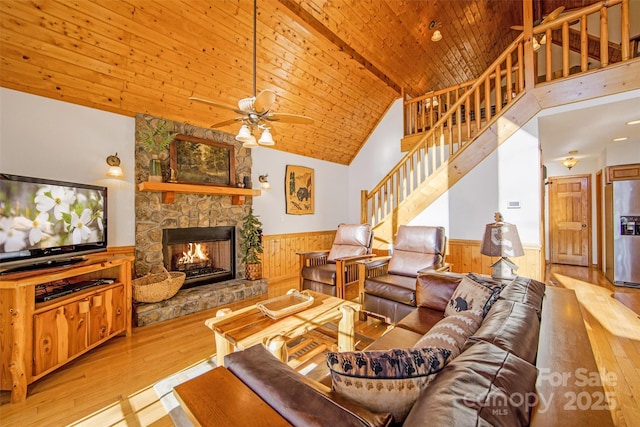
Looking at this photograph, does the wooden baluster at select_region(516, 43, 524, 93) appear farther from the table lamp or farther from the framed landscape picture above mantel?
the framed landscape picture above mantel

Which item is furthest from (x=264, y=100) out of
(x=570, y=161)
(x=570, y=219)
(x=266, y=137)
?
(x=570, y=219)

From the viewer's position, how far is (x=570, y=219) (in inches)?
226

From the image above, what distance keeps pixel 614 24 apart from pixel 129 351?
8540 millimetres

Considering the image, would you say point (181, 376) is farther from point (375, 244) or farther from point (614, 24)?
point (614, 24)

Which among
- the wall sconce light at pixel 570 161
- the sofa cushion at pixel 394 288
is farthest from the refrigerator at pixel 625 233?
the sofa cushion at pixel 394 288

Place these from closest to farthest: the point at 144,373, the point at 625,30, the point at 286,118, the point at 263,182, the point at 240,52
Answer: the point at 144,373 < the point at 286,118 < the point at 625,30 < the point at 240,52 < the point at 263,182

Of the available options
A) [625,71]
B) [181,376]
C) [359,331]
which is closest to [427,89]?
[625,71]

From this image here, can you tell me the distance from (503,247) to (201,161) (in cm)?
373

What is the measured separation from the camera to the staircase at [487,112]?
2.91 m

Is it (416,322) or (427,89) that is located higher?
(427,89)

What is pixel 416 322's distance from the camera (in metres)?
1.96

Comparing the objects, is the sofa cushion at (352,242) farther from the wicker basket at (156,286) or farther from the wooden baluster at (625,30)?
the wooden baluster at (625,30)

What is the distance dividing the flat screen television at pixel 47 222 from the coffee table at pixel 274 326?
4.82 feet

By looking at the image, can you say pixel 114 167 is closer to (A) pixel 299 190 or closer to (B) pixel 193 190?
(B) pixel 193 190
